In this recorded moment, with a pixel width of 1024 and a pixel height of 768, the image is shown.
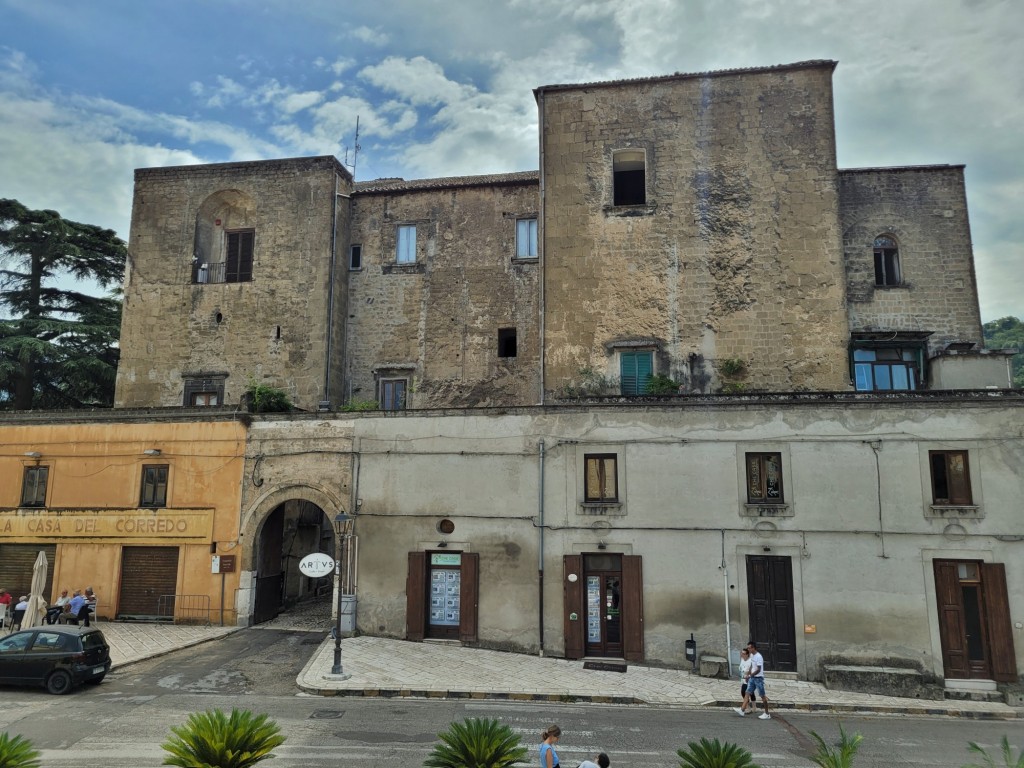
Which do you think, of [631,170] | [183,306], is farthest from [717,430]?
[183,306]

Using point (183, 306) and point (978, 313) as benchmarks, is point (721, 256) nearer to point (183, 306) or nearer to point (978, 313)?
point (978, 313)

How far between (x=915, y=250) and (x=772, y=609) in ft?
47.8

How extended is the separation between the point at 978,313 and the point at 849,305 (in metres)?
4.24

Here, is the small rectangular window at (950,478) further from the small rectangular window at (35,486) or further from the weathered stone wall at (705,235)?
the small rectangular window at (35,486)

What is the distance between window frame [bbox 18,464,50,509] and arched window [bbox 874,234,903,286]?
92.3 feet

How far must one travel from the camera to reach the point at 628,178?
2461 centimetres

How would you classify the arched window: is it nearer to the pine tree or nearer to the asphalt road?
the asphalt road

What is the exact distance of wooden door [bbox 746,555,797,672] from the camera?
55.8 ft

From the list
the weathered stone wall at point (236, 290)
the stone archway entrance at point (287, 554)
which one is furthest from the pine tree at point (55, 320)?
the stone archway entrance at point (287, 554)

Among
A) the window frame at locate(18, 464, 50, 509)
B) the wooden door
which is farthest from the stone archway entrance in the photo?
the wooden door

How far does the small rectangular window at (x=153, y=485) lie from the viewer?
21.2m

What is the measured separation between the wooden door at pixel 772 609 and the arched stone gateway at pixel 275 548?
11.2 metres

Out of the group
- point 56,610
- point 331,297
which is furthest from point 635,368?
point 56,610

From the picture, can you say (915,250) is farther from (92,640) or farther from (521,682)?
(92,640)
